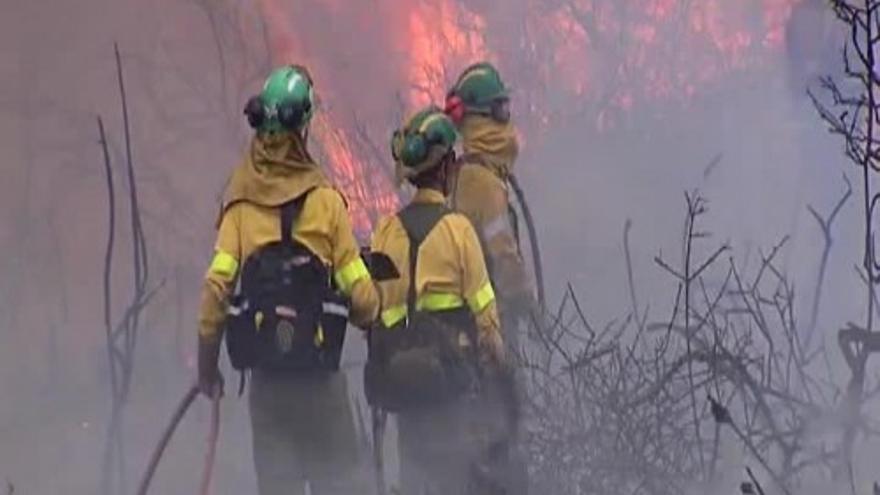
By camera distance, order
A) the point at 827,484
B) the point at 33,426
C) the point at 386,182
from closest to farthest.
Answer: the point at 827,484 < the point at 33,426 < the point at 386,182

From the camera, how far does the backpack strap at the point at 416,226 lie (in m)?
4.35

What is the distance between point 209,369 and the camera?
4148 mm

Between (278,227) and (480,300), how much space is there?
602 millimetres

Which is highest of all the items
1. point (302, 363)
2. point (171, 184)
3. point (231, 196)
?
point (171, 184)

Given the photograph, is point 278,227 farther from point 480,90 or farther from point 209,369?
point 480,90

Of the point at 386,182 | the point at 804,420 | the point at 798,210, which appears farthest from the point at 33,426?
the point at 798,210

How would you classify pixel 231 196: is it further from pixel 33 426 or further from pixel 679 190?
pixel 679 190

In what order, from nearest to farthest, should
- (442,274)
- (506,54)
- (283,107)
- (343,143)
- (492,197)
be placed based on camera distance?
(283,107) → (442,274) → (492,197) → (343,143) → (506,54)

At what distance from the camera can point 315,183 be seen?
4082 mm

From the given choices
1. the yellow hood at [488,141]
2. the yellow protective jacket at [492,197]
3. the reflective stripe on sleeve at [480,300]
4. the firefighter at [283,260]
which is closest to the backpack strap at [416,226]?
the reflective stripe on sleeve at [480,300]

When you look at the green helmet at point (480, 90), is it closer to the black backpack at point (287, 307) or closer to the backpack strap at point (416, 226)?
the backpack strap at point (416, 226)

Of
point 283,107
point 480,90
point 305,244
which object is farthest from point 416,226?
point 480,90

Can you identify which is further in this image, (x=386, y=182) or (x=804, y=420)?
(x=386, y=182)

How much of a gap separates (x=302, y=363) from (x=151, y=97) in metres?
2.40
